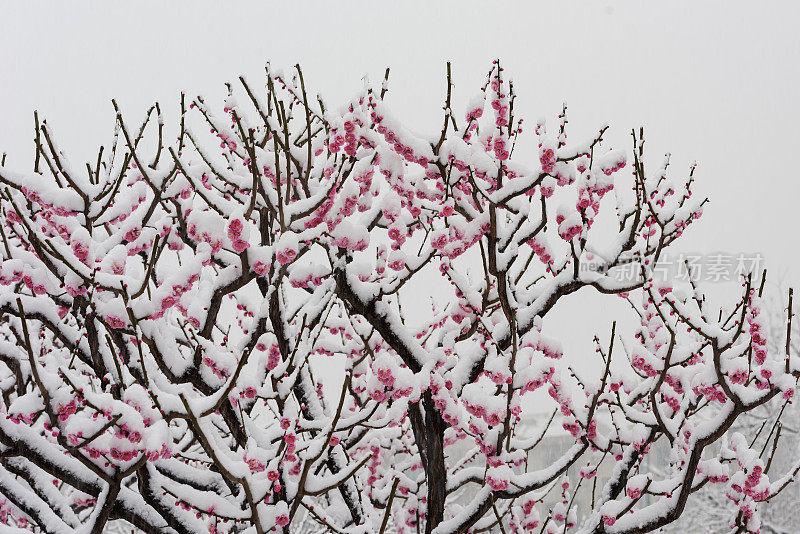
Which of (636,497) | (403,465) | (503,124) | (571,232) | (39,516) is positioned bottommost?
(39,516)

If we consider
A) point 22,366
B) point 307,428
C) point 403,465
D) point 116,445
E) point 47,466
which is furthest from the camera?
point 403,465

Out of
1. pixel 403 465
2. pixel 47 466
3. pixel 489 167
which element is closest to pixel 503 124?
pixel 489 167

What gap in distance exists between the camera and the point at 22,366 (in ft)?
10.3

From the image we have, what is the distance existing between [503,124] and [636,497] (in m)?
2.52

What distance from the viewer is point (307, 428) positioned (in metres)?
3.43

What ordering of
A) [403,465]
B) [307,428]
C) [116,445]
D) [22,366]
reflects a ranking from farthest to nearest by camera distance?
[403,465]
[307,428]
[22,366]
[116,445]

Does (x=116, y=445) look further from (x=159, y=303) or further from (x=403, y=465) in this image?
(x=403, y=465)

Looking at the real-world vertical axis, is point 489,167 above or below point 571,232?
above

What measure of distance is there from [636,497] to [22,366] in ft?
12.4

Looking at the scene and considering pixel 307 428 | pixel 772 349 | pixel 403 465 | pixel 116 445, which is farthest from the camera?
pixel 772 349

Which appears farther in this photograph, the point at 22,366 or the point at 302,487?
the point at 22,366

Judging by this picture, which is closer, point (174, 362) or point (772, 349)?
point (174, 362)

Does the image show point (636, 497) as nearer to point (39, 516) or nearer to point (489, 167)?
point (489, 167)

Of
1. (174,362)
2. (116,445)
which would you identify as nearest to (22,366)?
(174,362)
